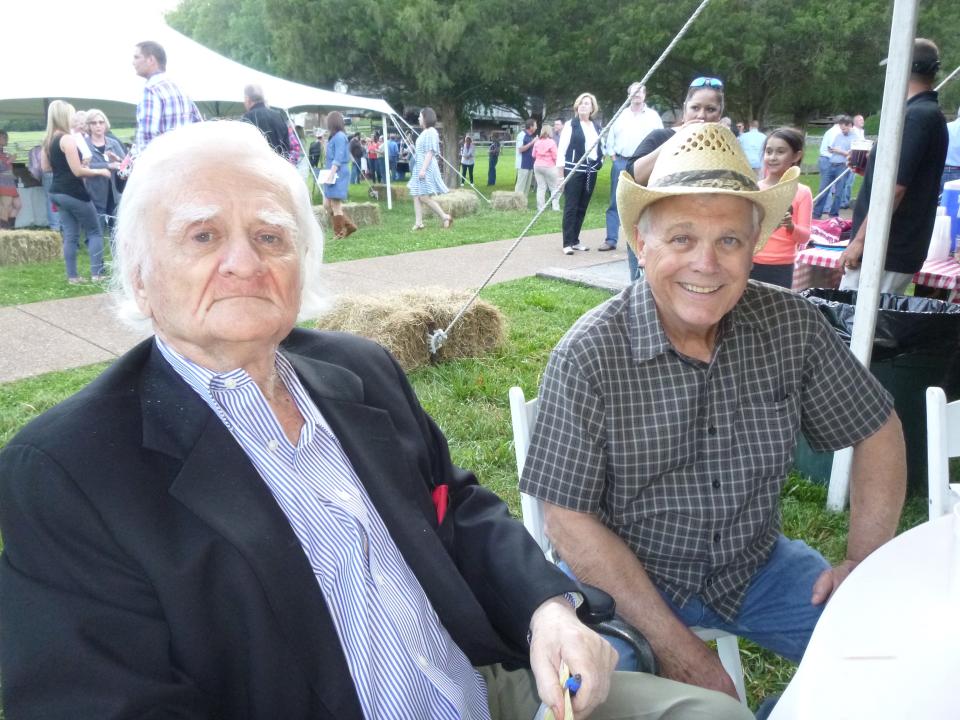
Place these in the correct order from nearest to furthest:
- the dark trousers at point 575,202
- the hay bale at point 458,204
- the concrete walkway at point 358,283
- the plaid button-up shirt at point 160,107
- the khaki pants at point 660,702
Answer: the khaki pants at point 660,702 < the concrete walkway at point 358,283 < the plaid button-up shirt at point 160,107 < the dark trousers at point 575,202 < the hay bale at point 458,204

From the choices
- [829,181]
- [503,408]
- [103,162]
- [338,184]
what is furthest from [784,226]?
[829,181]

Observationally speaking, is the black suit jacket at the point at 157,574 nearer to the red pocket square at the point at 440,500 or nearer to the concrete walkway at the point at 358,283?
the red pocket square at the point at 440,500

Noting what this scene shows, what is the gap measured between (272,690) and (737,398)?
125 centimetres

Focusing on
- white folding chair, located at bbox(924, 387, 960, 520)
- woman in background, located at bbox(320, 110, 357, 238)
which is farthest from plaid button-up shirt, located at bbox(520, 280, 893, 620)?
woman in background, located at bbox(320, 110, 357, 238)

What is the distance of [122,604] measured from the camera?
3.85 feet

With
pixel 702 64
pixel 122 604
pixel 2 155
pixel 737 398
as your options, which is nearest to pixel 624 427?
pixel 737 398

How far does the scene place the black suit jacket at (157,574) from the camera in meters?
1.12

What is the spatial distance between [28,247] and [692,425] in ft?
33.7

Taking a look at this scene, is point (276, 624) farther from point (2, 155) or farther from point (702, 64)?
point (702, 64)

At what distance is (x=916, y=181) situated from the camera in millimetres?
4363

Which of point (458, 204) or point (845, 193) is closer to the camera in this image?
point (458, 204)

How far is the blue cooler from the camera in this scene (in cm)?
513

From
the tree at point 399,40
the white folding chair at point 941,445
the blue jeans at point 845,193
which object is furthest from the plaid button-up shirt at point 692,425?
the tree at point 399,40

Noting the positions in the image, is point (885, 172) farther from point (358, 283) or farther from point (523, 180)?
point (523, 180)
